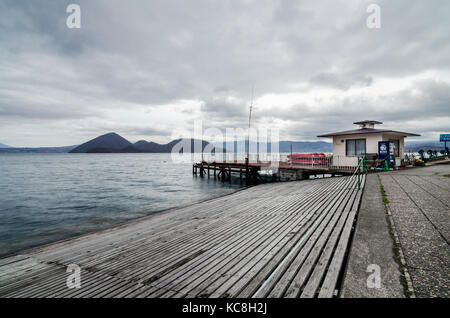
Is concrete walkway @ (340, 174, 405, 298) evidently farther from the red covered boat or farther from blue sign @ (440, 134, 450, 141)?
blue sign @ (440, 134, 450, 141)

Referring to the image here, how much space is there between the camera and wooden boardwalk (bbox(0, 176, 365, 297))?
3.03 meters

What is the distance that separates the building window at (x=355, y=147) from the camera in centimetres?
1802

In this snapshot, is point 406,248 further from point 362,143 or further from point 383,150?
point 362,143

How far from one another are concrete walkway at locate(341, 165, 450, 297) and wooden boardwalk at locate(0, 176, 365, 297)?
251 mm

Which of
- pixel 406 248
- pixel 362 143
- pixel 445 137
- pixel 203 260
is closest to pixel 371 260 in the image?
pixel 406 248

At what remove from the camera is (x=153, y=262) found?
4.04 metres

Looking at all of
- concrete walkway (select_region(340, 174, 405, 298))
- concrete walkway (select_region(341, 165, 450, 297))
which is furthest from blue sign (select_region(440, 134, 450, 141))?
concrete walkway (select_region(340, 174, 405, 298))

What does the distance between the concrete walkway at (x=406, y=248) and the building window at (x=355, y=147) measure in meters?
12.5

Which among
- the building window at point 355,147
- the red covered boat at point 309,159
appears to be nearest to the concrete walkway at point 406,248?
the building window at point 355,147

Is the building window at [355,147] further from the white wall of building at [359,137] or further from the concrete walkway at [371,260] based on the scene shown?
the concrete walkway at [371,260]
